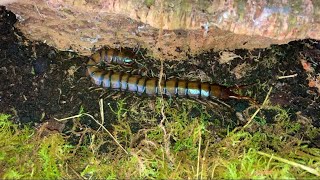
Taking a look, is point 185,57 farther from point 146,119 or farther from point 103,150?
point 103,150

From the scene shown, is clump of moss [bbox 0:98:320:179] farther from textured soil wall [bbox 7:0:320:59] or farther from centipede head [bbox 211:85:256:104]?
textured soil wall [bbox 7:0:320:59]

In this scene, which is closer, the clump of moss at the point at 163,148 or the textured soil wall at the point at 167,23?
the textured soil wall at the point at 167,23

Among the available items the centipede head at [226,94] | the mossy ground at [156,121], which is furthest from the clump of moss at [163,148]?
the centipede head at [226,94]

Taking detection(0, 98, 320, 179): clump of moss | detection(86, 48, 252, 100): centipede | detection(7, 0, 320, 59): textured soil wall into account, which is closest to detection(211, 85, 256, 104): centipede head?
detection(86, 48, 252, 100): centipede

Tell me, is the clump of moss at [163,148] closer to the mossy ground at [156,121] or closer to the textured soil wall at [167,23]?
the mossy ground at [156,121]

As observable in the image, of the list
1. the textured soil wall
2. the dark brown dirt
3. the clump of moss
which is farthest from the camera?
the dark brown dirt

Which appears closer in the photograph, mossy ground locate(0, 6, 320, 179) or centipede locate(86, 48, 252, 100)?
mossy ground locate(0, 6, 320, 179)

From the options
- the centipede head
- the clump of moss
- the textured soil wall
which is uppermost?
the textured soil wall

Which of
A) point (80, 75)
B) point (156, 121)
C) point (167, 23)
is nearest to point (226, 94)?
point (156, 121)
